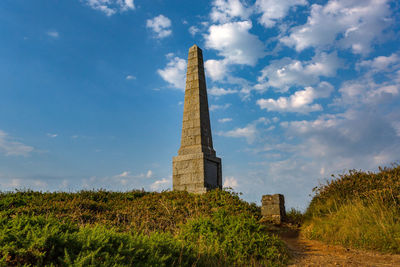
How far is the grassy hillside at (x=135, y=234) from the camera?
3.95 meters

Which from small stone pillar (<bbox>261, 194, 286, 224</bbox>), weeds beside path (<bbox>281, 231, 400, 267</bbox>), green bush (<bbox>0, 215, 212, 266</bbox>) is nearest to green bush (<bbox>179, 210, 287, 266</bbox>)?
weeds beside path (<bbox>281, 231, 400, 267</bbox>)

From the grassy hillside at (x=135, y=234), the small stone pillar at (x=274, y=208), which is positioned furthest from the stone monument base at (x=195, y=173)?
the small stone pillar at (x=274, y=208)

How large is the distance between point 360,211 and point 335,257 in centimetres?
267

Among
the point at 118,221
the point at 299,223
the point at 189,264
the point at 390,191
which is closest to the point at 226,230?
the point at 189,264

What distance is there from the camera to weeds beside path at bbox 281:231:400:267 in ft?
22.2

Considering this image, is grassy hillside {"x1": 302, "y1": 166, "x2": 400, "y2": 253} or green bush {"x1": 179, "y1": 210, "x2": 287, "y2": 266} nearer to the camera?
green bush {"x1": 179, "y1": 210, "x2": 287, "y2": 266}

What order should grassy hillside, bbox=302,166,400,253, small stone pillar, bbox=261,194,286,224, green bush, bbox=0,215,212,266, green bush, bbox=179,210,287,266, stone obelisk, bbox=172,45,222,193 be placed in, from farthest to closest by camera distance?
stone obelisk, bbox=172,45,222,193 → small stone pillar, bbox=261,194,286,224 → grassy hillside, bbox=302,166,400,253 → green bush, bbox=179,210,287,266 → green bush, bbox=0,215,212,266

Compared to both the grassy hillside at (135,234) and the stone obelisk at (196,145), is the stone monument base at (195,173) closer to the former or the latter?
the stone obelisk at (196,145)

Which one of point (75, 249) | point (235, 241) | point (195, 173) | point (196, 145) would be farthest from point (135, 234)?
point (196, 145)

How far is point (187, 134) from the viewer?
47.4ft

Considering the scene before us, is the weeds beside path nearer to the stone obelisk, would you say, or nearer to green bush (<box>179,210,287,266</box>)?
green bush (<box>179,210,287,266</box>)

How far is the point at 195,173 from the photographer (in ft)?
44.8

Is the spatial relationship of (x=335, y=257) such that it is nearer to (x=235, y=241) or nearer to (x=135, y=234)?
(x=235, y=241)

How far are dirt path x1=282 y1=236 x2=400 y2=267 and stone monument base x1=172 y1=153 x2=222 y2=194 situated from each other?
17.5 ft
